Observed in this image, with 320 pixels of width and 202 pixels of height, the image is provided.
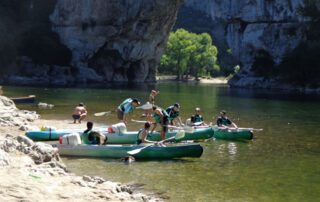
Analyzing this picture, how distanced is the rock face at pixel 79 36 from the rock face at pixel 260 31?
11.9m

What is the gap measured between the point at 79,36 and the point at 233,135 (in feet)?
204

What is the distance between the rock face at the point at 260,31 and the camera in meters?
67.2

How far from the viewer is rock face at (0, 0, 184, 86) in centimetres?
7181

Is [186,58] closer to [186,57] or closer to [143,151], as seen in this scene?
[186,57]

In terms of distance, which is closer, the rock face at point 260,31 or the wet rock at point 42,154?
the wet rock at point 42,154

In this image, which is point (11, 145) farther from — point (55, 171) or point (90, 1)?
point (90, 1)

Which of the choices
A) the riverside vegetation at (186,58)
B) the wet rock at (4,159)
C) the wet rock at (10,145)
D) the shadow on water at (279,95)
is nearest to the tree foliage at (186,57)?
the riverside vegetation at (186,58)

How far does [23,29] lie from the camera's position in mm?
74250

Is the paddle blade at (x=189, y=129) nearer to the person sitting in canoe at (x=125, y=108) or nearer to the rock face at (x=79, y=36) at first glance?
the person sitting in canoe at (x=125, y=108)

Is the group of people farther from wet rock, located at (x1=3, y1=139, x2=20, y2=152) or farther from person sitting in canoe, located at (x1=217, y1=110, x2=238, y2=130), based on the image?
wet rock, located at (x1=3, y1=139, x2=20, y2=152)

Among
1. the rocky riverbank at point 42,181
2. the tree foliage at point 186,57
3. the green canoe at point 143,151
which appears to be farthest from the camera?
the tree foliage at point 186,57

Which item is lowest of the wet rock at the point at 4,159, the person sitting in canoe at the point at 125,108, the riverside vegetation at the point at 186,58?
the wet rock at the point at 4,159

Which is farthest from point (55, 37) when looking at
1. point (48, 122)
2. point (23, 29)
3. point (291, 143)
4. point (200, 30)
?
point (200, 30)

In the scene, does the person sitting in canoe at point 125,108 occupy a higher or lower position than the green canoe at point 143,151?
higher
